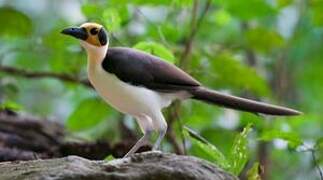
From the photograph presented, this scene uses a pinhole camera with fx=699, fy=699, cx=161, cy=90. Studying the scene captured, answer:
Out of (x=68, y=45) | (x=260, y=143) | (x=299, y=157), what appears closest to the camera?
(x=68, y=45)

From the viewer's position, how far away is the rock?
3.21 feet

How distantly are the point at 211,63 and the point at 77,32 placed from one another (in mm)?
898

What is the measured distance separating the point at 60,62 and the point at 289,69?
110 cm

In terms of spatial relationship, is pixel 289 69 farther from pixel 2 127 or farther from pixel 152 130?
pixel 152 130

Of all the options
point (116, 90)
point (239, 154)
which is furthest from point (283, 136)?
point (116, 90)

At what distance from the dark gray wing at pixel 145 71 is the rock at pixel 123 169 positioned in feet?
0.62

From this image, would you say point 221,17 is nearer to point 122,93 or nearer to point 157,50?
point 157,50

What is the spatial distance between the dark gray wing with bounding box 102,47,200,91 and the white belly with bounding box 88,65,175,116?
0.6 inches

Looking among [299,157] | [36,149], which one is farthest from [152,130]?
[299,157]

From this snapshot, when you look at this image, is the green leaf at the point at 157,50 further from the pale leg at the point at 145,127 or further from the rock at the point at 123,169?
the rock at the point at 123,169

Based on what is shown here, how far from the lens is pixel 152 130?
1280 mm

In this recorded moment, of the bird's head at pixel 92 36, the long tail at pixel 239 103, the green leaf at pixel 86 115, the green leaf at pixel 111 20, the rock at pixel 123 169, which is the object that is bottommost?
the green leaf at pixel 86 115

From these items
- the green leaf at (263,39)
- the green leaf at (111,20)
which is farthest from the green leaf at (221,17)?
the green leaf at (111,20)

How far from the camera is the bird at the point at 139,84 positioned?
1.19 m
